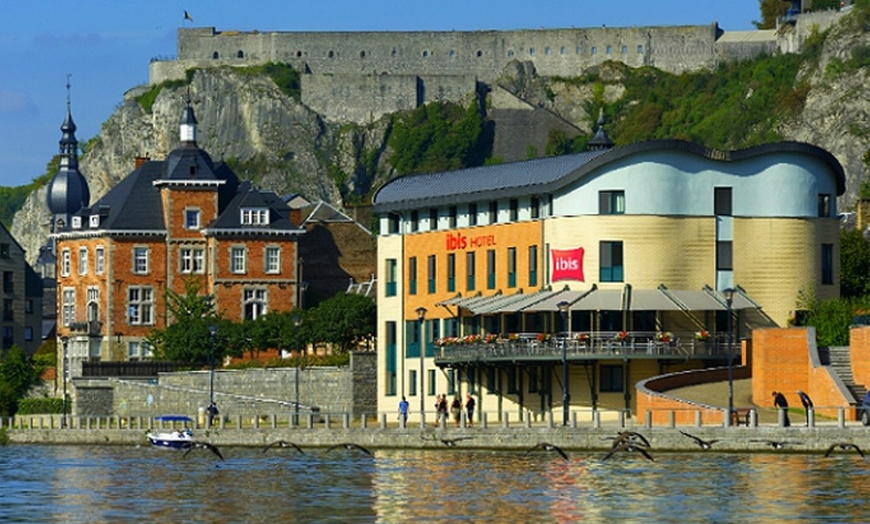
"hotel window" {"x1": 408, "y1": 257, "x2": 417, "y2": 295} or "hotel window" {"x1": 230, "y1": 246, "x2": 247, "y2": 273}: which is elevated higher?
"hotel window" {"x1": 230, "y1": 246, "x2": 247, "y2": 273}

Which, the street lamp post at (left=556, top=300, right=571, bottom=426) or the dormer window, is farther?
the dormer window

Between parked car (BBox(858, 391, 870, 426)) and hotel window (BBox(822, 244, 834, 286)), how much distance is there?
62.6 feet

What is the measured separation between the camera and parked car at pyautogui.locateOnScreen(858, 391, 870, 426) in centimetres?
8772

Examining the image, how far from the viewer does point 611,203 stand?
109 meters

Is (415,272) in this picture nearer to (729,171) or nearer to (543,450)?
(729,171)

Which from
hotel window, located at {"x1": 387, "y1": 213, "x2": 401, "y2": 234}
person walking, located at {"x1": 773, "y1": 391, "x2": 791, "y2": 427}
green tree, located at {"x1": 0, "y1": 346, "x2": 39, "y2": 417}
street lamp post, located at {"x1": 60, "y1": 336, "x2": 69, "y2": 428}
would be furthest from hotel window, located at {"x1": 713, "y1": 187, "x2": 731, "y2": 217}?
green tree, located at {"x1": 0, "y1": 346, "x2": 39, "y2": 417}

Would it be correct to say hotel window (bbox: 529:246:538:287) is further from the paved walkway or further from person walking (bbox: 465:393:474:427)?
the paved walkway

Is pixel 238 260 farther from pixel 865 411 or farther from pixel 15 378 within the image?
pixel 865 411

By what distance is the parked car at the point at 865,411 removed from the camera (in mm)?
87719

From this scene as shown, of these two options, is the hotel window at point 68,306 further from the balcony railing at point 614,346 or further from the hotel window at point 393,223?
the balcony railing at point 614,346

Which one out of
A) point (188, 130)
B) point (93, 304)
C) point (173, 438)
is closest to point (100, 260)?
point (93, 304)

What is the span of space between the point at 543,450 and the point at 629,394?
13644mm

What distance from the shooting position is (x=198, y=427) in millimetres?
115062

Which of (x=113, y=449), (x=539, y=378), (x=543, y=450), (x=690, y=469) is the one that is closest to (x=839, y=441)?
(x=690, y=469)
